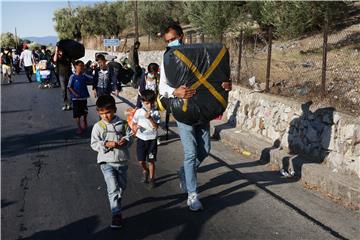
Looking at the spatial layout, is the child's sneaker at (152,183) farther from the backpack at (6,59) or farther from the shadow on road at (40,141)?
the backpack at (6,59)

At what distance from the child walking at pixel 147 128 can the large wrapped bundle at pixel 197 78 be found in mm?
1087

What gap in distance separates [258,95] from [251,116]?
42 cm

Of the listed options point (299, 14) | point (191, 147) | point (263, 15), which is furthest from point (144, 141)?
point (263, 15)

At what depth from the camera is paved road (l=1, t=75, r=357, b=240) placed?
506 centimetres

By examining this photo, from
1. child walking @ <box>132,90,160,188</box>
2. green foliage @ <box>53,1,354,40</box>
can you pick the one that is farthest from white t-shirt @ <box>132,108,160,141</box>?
green foliage @ <box>53,1,354,40</box>

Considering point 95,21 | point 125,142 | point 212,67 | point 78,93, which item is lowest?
point 125,142

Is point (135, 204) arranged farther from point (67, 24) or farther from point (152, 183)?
point (67, 24)

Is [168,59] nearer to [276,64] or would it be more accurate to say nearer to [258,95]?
[258,95]

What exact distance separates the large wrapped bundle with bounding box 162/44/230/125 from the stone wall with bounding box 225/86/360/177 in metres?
2.13

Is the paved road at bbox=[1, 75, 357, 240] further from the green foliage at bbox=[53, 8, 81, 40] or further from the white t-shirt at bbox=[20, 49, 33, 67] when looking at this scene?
the green foliage at bbox=[53, 8, 81, 40]

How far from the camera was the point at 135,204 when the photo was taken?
5926 mm

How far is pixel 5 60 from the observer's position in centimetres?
2395

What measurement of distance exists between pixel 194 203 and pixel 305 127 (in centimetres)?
285

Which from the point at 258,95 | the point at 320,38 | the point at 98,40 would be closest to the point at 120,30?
the point at 98,40
